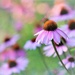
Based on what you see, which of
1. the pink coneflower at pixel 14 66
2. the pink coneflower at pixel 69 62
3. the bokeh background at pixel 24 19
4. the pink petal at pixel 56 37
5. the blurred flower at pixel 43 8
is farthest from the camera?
the blurred flower at pixel 43 8

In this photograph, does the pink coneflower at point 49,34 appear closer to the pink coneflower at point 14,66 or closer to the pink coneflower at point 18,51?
the pink coneflower at point 14,66

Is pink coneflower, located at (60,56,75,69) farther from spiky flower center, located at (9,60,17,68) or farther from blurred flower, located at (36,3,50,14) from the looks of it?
blurred flower, located at (36,3,50,14)

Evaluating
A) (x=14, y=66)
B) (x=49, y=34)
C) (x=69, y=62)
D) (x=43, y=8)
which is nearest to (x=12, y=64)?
(x=14, y=66)

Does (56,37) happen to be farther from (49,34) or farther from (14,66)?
(14,66)

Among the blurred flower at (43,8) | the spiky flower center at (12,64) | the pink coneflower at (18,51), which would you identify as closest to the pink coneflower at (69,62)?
the spiky flower center at (12,64)

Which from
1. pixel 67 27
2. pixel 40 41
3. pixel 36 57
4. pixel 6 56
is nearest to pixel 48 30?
pixel 40 41

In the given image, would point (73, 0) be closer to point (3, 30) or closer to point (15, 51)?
point (3, 30)

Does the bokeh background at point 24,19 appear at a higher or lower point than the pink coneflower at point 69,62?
higher

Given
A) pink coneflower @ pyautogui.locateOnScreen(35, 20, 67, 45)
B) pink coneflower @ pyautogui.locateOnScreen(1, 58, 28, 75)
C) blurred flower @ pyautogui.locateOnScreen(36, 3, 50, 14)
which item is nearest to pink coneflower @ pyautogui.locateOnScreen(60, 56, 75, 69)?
pink coneflower @ pyautogui.locateOnScreen(35, 20, 67, 45)
